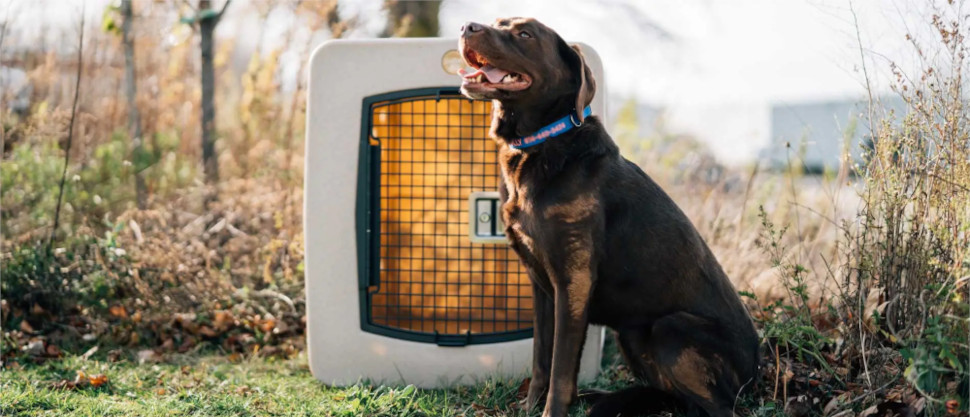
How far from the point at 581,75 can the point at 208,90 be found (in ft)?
11.0

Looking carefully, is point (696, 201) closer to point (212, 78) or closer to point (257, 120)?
point (257, 120)

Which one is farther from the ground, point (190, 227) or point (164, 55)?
point (164, 55)

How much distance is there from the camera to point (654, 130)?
247 inches

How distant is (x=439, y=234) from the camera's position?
3.08 m

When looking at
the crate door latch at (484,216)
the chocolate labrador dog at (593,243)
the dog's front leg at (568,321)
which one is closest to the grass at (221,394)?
the dog's front leg at (568,321)

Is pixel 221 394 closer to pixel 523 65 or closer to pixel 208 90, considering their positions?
pixel 523 65

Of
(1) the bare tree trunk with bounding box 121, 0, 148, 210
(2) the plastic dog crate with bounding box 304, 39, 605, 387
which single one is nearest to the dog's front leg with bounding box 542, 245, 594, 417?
(2) the plastic dog crate with bounding box 304, 39, 605, 387

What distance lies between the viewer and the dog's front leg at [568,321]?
2.42m

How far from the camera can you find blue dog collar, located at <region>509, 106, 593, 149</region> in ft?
8.15

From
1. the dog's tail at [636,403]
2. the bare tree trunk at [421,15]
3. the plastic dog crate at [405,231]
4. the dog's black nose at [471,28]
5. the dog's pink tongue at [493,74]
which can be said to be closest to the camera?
the dog's black nose at [471,28]

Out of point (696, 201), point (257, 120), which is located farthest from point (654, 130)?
point (257, 120)

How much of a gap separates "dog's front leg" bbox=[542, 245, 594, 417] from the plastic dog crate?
0.61 meters

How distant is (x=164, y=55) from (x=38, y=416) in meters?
3.27

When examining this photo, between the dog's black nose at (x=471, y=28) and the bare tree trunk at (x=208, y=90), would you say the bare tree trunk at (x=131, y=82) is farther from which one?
the dog's black nose at (x=471, y=28)
